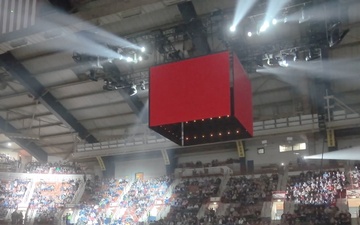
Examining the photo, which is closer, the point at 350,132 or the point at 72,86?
the point at 350,132

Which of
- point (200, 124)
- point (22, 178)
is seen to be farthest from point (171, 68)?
point (22, 178)

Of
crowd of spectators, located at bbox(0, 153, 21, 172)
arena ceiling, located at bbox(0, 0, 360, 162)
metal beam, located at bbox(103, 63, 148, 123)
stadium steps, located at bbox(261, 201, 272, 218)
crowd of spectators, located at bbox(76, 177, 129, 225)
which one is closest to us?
arena ceiling, located at bbox(0, 0, 360, 162)

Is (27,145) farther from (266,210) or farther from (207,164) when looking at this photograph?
(266,210)

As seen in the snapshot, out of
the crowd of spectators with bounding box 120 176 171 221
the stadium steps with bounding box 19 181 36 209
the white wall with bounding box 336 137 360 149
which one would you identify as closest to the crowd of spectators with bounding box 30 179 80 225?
Result: the stadium steps with bounding box 19 181 36 209

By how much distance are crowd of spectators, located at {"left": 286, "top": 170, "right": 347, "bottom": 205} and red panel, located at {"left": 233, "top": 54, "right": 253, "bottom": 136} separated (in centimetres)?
805

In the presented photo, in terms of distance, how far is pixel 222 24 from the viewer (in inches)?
663

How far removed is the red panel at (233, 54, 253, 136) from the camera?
1245cm

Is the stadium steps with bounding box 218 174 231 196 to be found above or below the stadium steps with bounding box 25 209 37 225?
above

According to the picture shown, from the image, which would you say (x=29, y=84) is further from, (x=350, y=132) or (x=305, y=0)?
(x=350, y=132)

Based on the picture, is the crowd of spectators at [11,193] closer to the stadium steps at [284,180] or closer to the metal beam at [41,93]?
the metal beam at [41,93]

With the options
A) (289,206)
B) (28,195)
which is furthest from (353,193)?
(28,195)

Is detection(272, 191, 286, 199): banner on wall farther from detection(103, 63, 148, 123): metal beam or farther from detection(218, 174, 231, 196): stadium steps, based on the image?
detection(103, 63, 148, 123): metal beam

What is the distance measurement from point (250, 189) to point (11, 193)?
15.4 metres

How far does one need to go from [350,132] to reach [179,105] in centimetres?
1417
